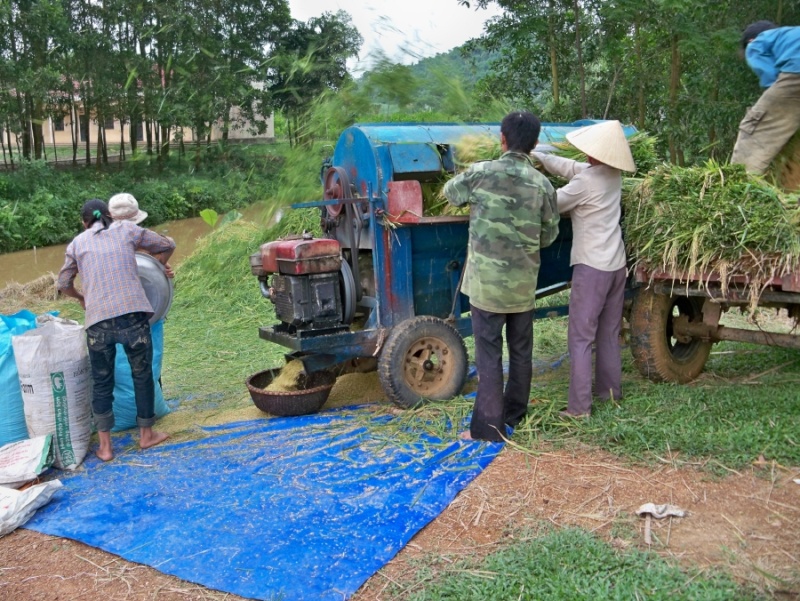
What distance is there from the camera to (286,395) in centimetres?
509

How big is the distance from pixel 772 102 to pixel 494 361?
2672 mm

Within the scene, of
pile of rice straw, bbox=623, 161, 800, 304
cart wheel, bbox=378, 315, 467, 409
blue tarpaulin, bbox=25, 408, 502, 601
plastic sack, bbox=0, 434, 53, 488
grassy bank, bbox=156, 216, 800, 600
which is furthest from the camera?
cart wheel, bbox=378, 315, 467, 409

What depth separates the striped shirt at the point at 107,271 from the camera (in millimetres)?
4508

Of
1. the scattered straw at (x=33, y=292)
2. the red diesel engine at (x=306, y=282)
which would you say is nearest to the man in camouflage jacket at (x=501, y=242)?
the red diesel engine at (x=306, y=282)

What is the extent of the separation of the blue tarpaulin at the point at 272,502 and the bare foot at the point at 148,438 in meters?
0.08

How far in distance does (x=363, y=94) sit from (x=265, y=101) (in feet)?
54.2

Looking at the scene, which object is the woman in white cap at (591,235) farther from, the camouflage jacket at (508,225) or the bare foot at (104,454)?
the bare foot at (104,454)

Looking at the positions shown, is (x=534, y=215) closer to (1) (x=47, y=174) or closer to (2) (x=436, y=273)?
(2) (x=436, y=273)

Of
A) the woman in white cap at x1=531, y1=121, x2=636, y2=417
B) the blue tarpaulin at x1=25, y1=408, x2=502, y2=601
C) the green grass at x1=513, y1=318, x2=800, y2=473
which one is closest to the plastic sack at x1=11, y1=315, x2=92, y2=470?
the blue tarpaulin at x1=25, y1=408, x2=502, y2=601

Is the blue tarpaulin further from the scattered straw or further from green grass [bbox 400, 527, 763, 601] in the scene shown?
the scattered straw

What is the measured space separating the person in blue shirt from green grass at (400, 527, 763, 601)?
124 inches

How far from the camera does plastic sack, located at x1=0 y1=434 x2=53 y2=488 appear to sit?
13.3 ft

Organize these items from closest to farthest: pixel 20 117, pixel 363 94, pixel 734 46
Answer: pixel 363 94, pixel 734 46, pixel 20 117

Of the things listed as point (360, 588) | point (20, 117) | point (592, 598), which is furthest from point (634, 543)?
point (20, 117)
